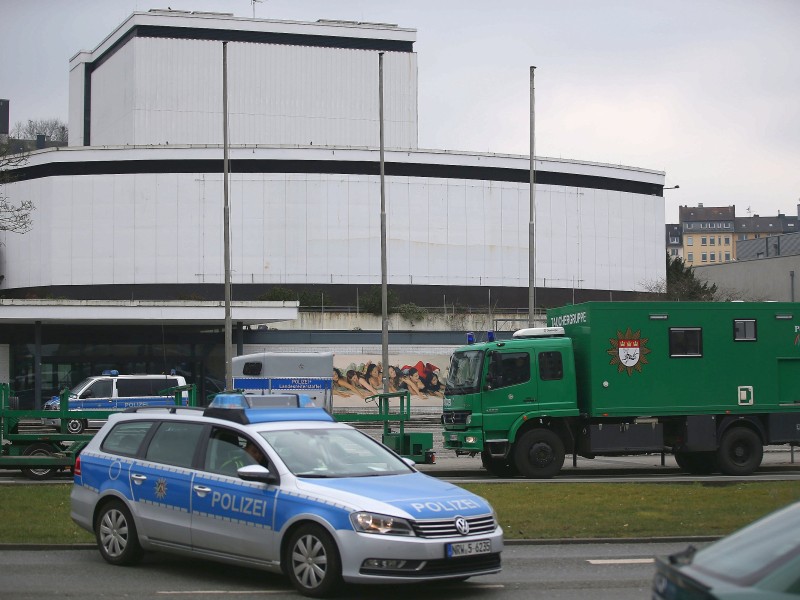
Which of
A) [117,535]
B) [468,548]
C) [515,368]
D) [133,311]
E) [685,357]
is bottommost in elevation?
[117,535]

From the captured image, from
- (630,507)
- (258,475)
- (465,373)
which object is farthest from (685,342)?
(258,475)

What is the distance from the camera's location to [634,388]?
22.0 meters

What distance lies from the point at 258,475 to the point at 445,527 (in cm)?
174

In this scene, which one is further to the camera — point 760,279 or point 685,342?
point 760,279

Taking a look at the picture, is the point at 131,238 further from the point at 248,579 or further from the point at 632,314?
the point at 248,579

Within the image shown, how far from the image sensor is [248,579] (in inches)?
409

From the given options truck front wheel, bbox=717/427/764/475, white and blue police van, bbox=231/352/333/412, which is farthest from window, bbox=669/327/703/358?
white and blue police van, bbox=231/352/333/412

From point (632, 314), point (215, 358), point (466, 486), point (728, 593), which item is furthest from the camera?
point (215, 358)

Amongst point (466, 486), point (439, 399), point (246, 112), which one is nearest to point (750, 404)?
point (466, 486)

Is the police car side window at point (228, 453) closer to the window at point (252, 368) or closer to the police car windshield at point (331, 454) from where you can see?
the police car windshield at point (331, 454)

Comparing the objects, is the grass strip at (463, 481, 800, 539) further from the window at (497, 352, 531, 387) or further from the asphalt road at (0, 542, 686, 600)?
the window at (497, 352, 531, 387)

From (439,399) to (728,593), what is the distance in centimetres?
5054

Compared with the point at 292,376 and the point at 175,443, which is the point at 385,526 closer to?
the point at 175,443

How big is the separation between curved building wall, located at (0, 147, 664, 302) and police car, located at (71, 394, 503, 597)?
202 ft
